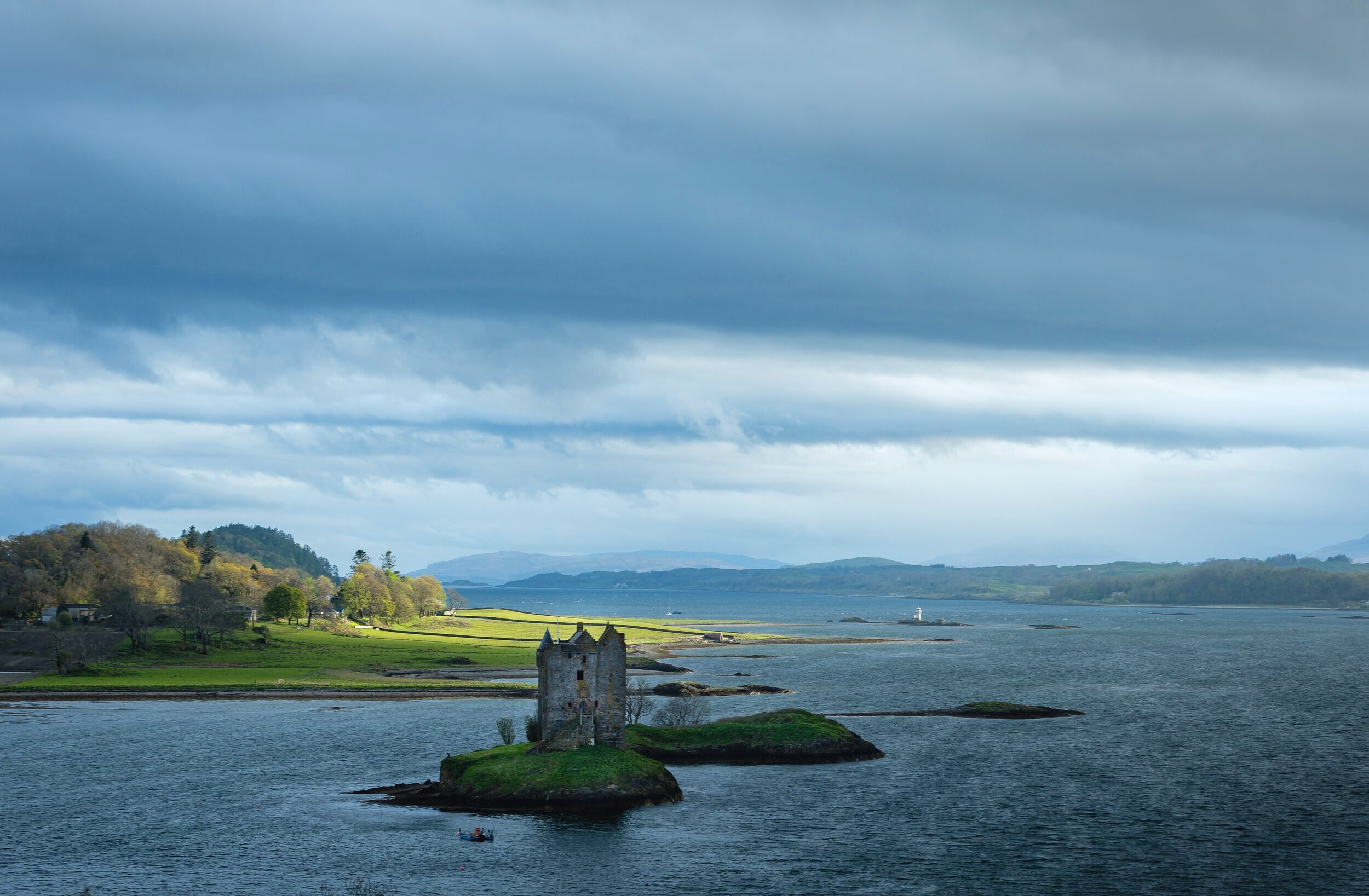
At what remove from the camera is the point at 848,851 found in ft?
260

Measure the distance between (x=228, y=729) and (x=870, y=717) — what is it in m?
77.6

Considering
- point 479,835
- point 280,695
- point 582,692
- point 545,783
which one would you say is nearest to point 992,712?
point 582,692

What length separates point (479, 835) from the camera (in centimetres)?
8138

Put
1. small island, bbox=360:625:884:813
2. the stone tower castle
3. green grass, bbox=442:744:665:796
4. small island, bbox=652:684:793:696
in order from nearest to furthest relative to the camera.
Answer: small island, bbox=360:625:884:813
green grass, bbox=442:744:665:796
the stone tower castle
small island, bbox=652:684:793:696

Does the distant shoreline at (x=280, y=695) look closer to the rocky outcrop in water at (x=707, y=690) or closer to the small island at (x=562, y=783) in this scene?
the rocky outcrop in water at (x=707, y=690)

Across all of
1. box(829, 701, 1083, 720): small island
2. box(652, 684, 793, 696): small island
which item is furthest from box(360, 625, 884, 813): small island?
box(652, 684, 793, 696): small island

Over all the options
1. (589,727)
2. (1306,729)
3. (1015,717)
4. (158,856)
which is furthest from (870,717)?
(158,856)

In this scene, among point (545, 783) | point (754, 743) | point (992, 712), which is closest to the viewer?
point (545, 783)

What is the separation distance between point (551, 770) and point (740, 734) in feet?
95.4

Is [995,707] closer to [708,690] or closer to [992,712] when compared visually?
[992,712]

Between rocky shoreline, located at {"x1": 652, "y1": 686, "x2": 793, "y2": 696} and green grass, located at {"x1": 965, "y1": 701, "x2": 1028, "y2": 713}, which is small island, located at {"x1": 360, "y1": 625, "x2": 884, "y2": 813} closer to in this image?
rocky shoreline, located at {"x1": 652, "y1": 686, "x2": 793, "y2": 696}

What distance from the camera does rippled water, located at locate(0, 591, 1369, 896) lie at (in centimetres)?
7350

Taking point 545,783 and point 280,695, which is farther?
point 280,695

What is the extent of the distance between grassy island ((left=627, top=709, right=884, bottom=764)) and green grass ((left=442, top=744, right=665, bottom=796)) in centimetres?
1605
